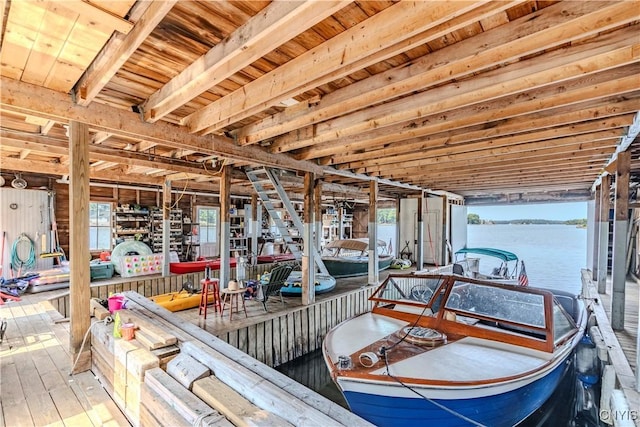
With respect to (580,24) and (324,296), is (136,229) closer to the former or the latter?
(324,296)

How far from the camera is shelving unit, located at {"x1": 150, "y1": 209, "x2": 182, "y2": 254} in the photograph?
9.60m

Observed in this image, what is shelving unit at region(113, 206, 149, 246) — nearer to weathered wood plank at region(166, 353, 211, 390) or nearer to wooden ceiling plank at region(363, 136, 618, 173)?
wooden ceiling plank at region(363, 136, 618, 173)

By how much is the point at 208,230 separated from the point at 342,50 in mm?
10306

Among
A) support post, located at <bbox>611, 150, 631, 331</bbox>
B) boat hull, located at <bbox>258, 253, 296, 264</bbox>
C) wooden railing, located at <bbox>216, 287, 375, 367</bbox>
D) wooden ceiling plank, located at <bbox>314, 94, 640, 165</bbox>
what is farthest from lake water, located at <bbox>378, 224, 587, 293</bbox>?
wooden ceiling plank, located at <bbox>314, 94, 640, 165</bbox>

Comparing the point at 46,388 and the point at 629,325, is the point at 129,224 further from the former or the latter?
the point at 629,325

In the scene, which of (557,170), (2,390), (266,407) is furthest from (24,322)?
(557,170)

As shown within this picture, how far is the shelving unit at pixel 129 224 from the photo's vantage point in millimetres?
8953

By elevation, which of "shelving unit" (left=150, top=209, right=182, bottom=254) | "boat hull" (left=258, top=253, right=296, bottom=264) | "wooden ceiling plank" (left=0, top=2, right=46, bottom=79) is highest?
"wooden ceiling plank" (left=0, top=2, right=46, bottom=79)

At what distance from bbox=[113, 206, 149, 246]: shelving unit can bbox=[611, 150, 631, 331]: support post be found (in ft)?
35.4

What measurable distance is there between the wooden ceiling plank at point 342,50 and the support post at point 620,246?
4.40 m

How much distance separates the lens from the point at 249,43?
1875 millimetres

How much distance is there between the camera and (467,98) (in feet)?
8.99

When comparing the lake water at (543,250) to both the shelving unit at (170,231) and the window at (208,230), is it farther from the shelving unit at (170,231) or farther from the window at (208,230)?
the shelving unit at (170,231)

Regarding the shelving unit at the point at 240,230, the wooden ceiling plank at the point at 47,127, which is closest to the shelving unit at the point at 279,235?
the shelving unit at the point at 240,230
